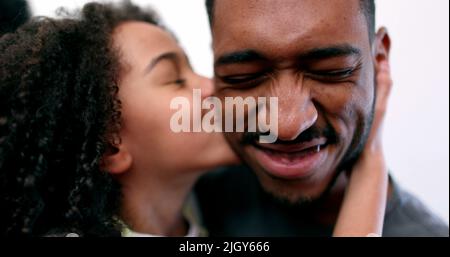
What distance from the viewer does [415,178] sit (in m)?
1.37

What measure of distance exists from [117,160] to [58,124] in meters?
0.18

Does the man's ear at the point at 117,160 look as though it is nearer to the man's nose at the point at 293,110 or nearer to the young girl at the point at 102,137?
the young girl at the point at 102,137

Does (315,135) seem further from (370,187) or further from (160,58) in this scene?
(160,58)

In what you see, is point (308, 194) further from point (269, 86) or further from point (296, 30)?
point (296, 30)

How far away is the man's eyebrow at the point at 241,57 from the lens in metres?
0.89

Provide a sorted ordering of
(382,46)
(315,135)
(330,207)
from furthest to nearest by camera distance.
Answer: (330,207) < (382,46) < (315,135)

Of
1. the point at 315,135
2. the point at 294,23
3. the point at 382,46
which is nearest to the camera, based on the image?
the point at 294,23

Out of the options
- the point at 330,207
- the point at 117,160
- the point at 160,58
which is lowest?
the point at 330,207

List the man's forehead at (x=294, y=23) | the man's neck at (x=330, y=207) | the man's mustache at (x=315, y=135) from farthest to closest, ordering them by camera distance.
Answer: the man's neck at (x=330, y=207) < the man's mustache at (x=315, y=135) < the man's forehead at (x=294, y=23)

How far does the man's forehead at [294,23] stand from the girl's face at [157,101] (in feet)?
0.72

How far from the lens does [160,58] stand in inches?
41.2

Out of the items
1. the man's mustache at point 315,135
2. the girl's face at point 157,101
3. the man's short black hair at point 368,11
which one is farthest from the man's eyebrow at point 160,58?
the man's mustache at point 315,135

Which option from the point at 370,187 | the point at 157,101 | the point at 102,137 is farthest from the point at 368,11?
the point at 102,137

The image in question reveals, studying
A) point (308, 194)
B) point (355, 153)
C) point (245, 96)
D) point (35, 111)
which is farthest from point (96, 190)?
point (355, 153)
